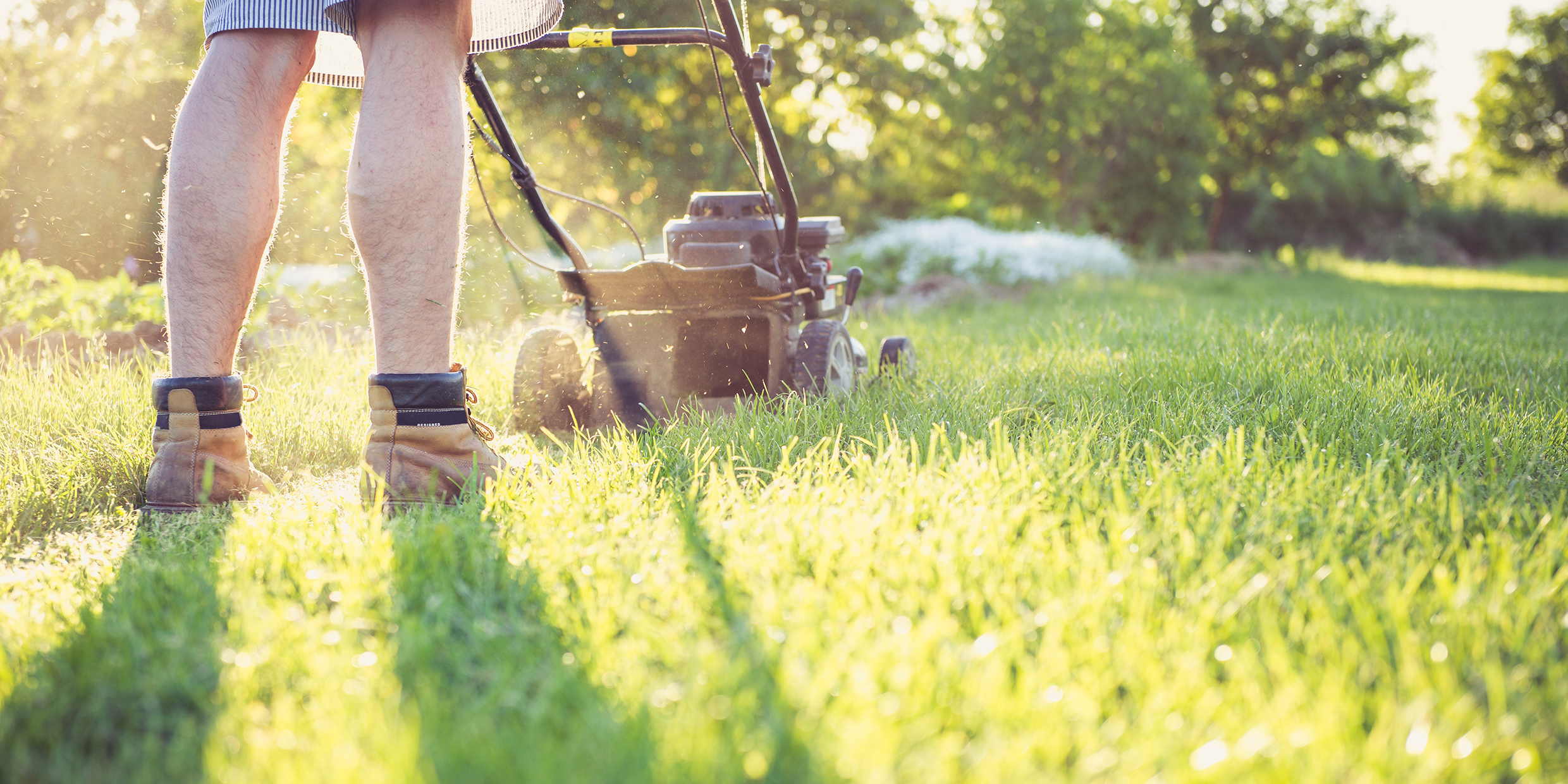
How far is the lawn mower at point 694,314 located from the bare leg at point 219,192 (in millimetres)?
643

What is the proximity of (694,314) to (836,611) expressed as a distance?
149 cm

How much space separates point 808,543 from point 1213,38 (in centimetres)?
2290

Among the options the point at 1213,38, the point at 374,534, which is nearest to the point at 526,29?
the point at 374,534

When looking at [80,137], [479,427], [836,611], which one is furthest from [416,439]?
[80,137]

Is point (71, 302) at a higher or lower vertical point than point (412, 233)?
lower

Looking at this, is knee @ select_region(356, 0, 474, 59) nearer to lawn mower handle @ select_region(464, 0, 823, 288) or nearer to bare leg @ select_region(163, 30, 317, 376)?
bare leg @ select_region(163, 30, 317, 376)

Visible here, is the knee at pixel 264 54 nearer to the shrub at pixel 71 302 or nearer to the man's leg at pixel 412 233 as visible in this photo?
the man's leg at pixel 412 233

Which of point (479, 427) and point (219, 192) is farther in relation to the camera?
point (479, 427)

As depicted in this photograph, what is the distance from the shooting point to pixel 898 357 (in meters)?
2.84

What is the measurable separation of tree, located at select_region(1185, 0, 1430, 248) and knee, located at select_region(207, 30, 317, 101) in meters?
20.1

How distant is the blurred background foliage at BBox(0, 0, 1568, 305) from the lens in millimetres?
4465

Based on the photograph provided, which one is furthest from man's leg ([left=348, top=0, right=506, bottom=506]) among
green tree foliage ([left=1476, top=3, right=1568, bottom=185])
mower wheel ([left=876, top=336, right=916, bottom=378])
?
green tree foliage ([left=1476, top=3, right=1568, bottom=185])

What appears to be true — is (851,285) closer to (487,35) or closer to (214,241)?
(487,35)

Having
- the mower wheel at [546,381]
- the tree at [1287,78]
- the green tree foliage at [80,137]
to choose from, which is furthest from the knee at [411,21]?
the tree at [1287,78]
